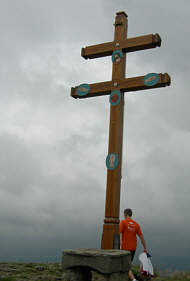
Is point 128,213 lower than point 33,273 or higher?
higher

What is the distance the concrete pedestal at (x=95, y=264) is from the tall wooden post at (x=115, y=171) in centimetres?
→ 162

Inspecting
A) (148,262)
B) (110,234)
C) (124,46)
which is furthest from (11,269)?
(124,46)

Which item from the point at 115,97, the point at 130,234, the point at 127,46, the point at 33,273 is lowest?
the point at 33,273

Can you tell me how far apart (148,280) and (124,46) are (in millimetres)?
5576

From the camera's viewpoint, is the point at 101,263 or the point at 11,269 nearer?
the point at 101,263

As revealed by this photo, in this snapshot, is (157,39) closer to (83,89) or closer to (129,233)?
(83,89)

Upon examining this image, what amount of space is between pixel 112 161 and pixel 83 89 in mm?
2236

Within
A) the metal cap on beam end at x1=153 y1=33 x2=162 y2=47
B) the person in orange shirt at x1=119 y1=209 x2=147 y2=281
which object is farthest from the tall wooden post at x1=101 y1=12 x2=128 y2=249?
the metal cap on beam end at x1=153 y1=33 x2=162 y2=47

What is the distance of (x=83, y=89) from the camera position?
8891 mm

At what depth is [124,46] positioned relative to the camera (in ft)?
28.3

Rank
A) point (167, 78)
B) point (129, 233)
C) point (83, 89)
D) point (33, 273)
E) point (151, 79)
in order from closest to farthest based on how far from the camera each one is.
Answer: point (129, 233) → point (33, 273) → point (167, 78) → point (151, 79) → point (83, 89)

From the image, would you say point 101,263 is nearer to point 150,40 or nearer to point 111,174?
point 111,174

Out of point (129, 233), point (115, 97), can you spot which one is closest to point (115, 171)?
point (129, 233)

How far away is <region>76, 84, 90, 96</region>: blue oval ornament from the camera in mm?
8852
